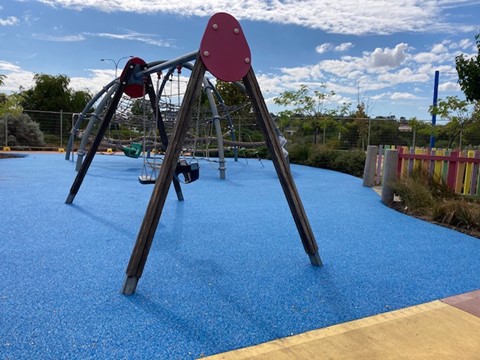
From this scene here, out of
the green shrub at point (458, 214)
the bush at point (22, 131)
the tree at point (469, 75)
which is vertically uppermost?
the tree at point (469, 75)

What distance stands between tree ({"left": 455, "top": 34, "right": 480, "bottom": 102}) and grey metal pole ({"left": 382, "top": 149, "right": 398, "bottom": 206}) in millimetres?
5843

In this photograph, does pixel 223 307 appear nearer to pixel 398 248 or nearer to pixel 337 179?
pixel 398 248

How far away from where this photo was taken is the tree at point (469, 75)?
10.6 metres

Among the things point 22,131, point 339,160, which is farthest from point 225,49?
point 22,131

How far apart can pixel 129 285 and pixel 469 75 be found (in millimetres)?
11437

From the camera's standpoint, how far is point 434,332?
7.36 feet

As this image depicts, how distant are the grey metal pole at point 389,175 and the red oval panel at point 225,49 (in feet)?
14.3

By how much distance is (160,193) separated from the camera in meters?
2.85

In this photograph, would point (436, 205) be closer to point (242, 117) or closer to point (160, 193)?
point (160, 193)

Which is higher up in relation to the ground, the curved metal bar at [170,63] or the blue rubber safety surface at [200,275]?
the curved metal bar at [170,63]

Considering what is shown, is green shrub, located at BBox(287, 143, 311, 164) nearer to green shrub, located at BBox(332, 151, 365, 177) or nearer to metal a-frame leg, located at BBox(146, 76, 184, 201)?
green shrub, located at BBox(332, 151, 365, 177)

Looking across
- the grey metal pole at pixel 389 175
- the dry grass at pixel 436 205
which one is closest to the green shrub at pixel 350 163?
the grey metal pole at pixel 389 175

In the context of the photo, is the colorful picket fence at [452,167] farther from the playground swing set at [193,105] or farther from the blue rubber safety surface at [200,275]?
the playground swing set at [193,105]

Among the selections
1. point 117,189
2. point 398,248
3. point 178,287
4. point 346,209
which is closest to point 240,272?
point 178,287
